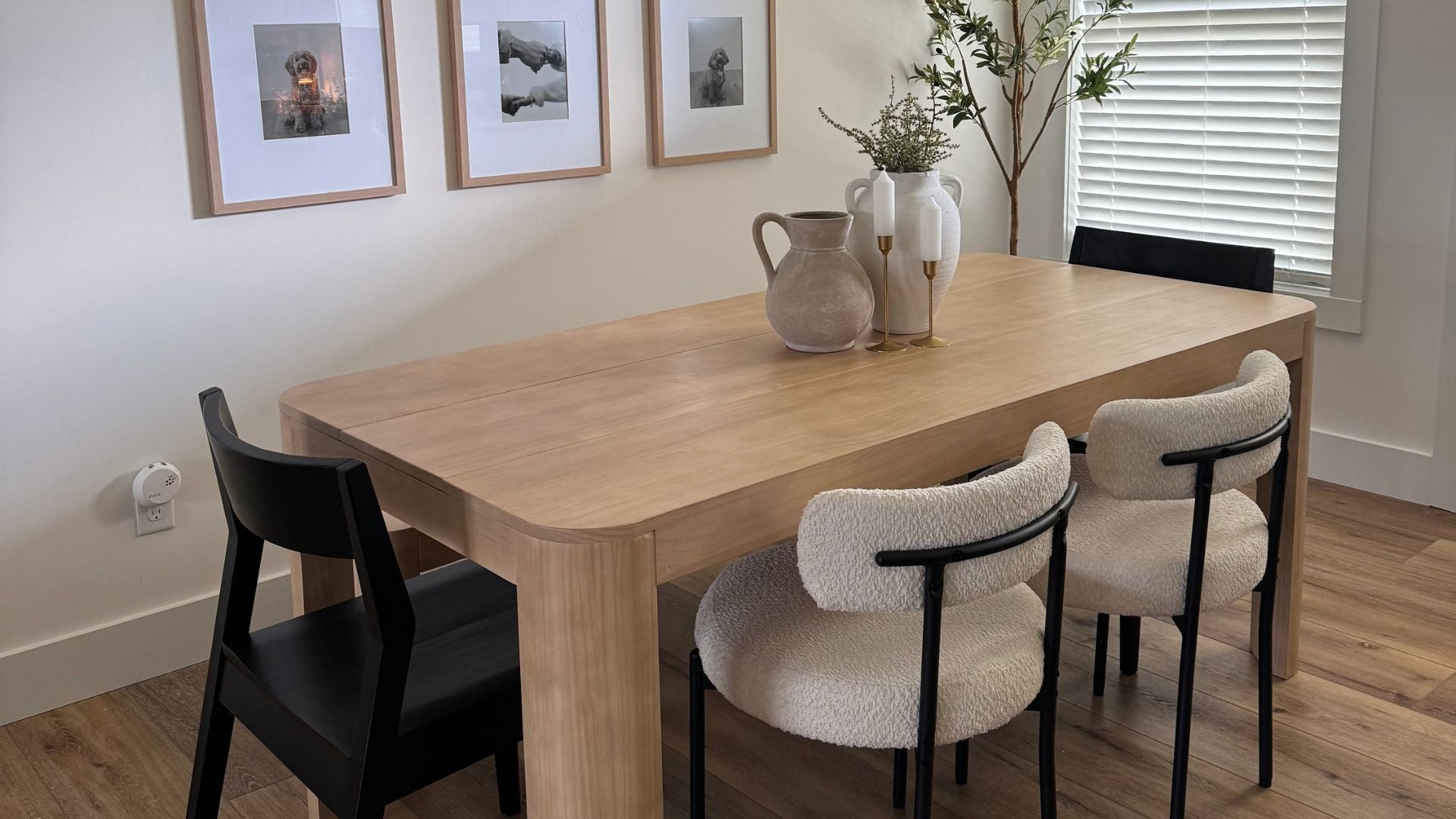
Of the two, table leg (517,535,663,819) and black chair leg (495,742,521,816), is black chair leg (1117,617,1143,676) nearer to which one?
black chair leg (495,742,521,816)

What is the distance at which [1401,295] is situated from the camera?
3582 mm

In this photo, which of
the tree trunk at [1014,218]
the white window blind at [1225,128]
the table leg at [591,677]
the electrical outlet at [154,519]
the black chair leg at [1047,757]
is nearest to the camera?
the table leg at [591,677]

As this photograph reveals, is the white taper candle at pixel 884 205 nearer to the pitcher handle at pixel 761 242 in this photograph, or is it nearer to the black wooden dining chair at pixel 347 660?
the pitcher handle at pixel 761 242

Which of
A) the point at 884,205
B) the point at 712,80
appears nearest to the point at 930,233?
the point at 884,205

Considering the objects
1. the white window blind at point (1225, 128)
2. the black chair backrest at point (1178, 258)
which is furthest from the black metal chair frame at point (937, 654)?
the white window blind at point (1225, 128)

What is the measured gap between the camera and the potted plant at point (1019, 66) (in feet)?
13.3

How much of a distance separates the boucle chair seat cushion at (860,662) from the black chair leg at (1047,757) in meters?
0.07

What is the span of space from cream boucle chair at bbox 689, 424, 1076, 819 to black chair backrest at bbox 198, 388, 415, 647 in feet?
1.59

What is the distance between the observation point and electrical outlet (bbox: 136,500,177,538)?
2.81 metres

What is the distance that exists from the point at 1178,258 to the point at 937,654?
1695 mm

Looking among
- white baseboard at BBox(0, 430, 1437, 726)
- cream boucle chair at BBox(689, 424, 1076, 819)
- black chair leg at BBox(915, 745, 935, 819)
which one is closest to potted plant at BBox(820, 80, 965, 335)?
cream boucle chair at BBox(689, 424, 1076, 819)

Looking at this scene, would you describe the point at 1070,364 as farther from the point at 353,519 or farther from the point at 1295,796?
the point at 353,519

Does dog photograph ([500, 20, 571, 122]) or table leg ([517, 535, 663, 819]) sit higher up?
dog photograph ([500, 20, 571, 122])

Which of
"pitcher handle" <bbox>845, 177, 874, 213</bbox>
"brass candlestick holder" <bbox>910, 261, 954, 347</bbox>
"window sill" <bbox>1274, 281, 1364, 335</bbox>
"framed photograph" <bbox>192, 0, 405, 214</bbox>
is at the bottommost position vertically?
"window sill" <bbox>1274, 281, 1364, 335</bbox>
